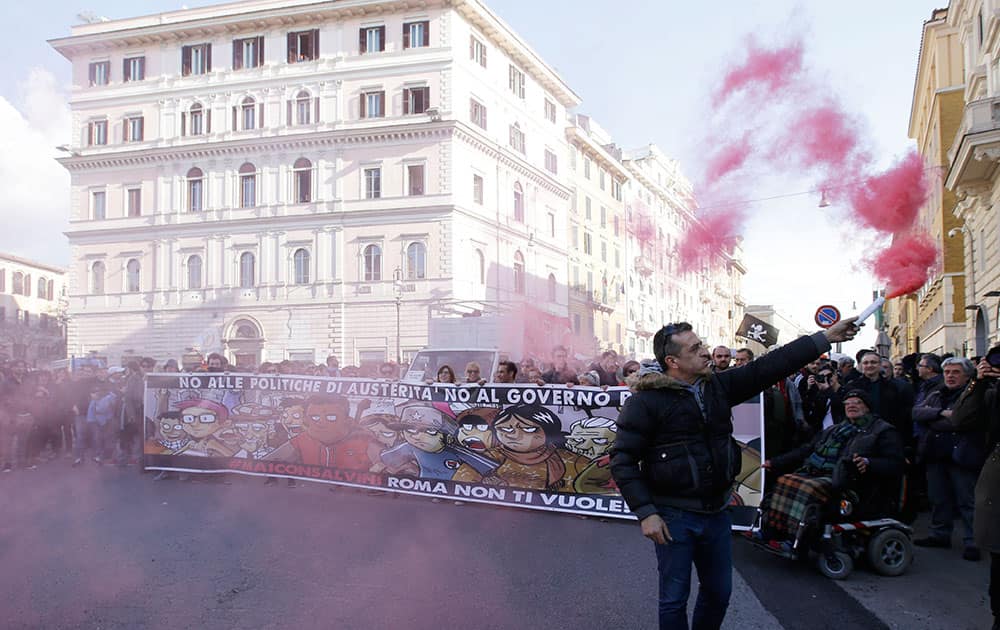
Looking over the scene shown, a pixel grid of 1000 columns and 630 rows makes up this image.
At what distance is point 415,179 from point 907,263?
2363 centimetres

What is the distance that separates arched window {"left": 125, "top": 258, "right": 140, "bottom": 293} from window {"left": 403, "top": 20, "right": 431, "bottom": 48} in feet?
63.9

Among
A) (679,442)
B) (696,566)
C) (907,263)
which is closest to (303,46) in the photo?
(907,263)

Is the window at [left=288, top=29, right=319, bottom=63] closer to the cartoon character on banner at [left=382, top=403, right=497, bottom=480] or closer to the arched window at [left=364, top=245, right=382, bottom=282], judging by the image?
the arched window at [left=364, top=245, right=382, bottom=282]

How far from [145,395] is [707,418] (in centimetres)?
1036

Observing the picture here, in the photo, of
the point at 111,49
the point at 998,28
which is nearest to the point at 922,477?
the point at 998,28

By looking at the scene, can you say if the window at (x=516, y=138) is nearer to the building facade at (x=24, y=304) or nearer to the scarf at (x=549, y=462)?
the building facade at (x=24, y=304)

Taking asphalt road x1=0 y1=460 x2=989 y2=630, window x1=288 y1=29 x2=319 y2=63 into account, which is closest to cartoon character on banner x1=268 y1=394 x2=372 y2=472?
asphalt road x1=0 y1=460 x2=989 y2=630

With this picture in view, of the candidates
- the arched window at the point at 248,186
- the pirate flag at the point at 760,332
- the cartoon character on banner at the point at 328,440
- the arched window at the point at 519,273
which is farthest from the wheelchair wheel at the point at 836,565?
the arched window at the point at 248,186

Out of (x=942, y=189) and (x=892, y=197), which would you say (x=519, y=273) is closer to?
(x=942, y=189)

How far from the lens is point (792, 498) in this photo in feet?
22.0

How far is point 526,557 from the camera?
7.11m

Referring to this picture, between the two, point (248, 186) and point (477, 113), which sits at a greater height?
point (477, 113)

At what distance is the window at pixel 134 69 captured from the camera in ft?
153

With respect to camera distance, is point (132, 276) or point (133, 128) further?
point (133, 128)
